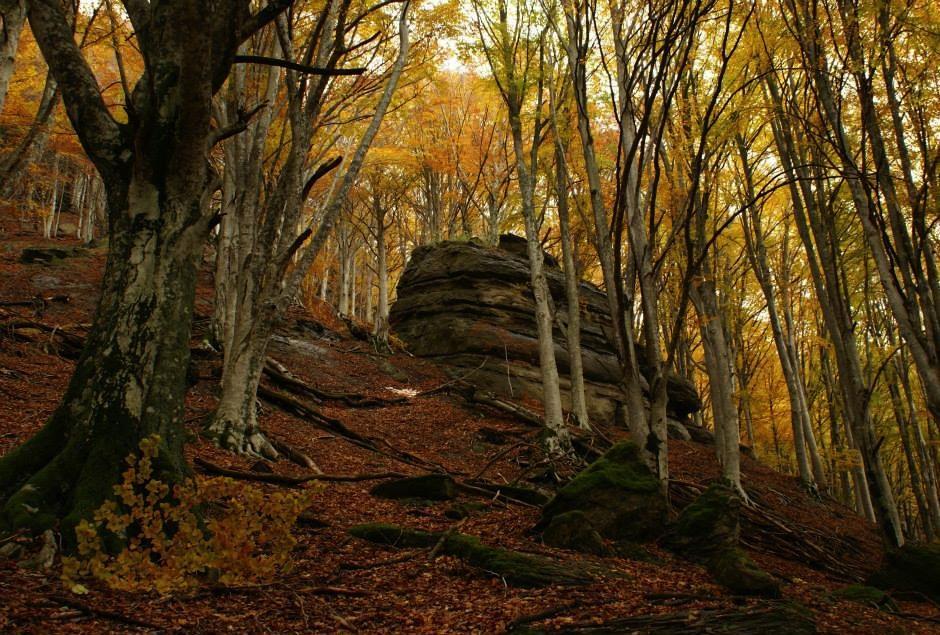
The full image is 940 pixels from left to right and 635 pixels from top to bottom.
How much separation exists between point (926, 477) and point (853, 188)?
43.9ft

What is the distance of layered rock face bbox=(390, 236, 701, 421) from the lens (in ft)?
45.0

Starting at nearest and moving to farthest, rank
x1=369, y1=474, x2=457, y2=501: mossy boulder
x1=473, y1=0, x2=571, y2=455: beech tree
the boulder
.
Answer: the boulder, x1=369, y1=474, x2=457, y2=501: mossy boulder, x1=473, y1=0, x2=571, y2=455: beech tree

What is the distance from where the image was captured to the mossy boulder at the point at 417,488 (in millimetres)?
5734

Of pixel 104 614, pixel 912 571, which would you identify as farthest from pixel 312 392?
pixel 912 571

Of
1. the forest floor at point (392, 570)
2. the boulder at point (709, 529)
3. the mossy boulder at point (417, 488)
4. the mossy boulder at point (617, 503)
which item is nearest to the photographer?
the forest floor at point (392, 570)

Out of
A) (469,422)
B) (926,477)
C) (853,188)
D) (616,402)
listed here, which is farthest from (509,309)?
(926,477)

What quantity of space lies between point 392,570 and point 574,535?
5.67ft

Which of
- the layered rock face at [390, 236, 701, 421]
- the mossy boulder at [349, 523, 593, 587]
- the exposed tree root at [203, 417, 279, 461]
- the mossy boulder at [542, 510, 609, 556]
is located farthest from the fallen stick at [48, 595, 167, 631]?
the layered rock face at [390, 236, 701, 421]

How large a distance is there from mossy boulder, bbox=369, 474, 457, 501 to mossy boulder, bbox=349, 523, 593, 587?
1.17 m

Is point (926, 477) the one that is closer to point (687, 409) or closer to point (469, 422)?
point (687, 409)

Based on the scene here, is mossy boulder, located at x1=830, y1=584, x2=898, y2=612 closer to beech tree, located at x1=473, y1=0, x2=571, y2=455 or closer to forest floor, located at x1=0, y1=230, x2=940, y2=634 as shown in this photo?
forest floor, located at x1=0, y1=230, x2=940, y2=634

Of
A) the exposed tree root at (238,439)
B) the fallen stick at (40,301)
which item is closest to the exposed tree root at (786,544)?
the exposed tree root at (238,439)

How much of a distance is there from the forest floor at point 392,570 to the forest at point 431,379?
33 mm

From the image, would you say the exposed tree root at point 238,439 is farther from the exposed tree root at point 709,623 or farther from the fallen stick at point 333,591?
the exposed tree root at point 709,623
